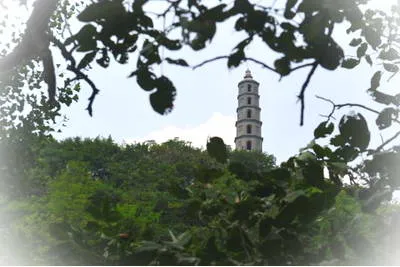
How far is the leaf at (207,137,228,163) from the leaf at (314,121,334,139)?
535 mm

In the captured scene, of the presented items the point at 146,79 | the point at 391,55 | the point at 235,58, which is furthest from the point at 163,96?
the point at 391,55

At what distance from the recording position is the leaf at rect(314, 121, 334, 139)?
2203mm

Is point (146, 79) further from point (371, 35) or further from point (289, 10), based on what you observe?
point (371, 35)

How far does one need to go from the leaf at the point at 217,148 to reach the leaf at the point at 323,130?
0.53 m

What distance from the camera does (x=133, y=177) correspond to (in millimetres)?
34562

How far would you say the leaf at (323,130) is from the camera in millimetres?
2203

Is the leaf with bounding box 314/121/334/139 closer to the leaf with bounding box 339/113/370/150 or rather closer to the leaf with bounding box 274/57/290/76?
the leaf with bounding box 339/113/370/150

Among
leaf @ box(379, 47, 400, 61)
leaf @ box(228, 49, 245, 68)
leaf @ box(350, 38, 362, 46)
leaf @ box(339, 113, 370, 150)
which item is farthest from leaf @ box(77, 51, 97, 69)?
leaf @ box(379, 47, 400, 61)

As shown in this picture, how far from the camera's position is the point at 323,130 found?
87.0 inches

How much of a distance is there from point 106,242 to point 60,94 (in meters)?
8.98

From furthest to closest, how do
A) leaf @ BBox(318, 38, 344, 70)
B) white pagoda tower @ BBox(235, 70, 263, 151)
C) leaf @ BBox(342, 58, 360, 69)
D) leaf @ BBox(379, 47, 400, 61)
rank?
white pagoda tower @ BBox(235, 70, 263, 151), leaf @ BBox(379, 47, 400, 61), leaf @ BBox(342, 58, 360, 69), leaf @ BBox(318, 38, 344, 70)

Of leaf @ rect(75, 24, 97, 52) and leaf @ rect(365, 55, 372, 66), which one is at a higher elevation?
leaf @ rect(365, 55, 372, 66)

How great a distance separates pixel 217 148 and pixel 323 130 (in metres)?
0.59

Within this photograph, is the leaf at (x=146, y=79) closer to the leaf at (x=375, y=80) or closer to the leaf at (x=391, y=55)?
the leaf at (x=375, y=80)
